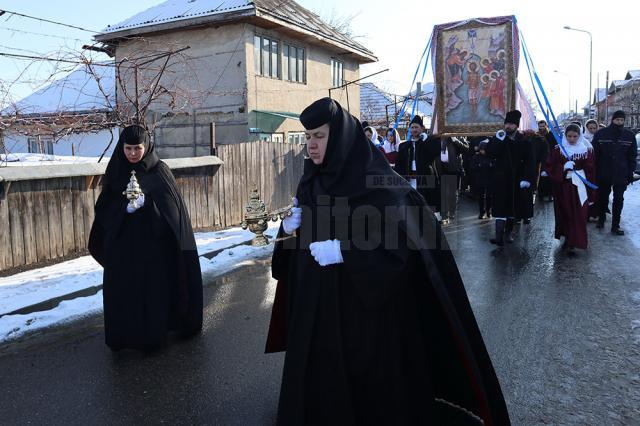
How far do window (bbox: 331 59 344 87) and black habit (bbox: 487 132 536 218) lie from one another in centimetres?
1411

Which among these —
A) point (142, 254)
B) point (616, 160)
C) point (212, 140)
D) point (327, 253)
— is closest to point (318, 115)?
point (327, 253)

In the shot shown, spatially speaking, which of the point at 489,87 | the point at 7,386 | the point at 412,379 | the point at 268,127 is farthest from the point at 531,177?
the point at 268,127

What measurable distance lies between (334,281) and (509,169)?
701 cm

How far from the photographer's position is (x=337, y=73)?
887 inches

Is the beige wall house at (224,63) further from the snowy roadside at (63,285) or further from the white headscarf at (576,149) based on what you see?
the white headscarf at (576,149)

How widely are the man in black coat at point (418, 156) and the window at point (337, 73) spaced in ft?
43.4

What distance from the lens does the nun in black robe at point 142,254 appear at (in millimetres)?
4363

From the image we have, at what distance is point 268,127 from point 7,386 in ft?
48.2

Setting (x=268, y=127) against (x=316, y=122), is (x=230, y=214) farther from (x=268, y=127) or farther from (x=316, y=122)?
(x=316, y=122)

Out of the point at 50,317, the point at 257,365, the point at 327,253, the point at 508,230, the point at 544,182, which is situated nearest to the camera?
the point at 327,253

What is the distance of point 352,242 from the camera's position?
2762 mm

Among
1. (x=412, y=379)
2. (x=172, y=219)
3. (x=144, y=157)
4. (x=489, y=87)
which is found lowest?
(x=412, y=379)

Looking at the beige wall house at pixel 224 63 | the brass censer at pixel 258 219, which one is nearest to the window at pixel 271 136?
the beige wall house at pixel 224 63

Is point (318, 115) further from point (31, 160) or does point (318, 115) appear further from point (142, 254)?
point (31, 160)
